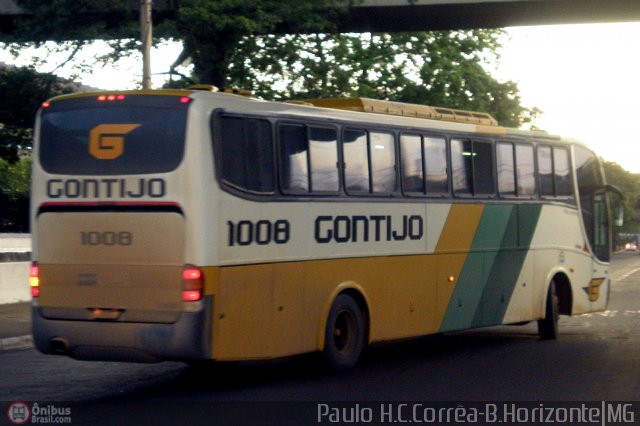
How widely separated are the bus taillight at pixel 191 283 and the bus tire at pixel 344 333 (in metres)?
2.45

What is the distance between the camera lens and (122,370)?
14.5 metres

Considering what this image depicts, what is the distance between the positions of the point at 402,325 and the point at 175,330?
4.30 metres

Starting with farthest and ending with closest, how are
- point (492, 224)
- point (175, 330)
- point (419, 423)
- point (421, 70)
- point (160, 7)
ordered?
point (421, 70)
point (160, 7)
point (492, 224)
point (175, 330)
point (419, 423)

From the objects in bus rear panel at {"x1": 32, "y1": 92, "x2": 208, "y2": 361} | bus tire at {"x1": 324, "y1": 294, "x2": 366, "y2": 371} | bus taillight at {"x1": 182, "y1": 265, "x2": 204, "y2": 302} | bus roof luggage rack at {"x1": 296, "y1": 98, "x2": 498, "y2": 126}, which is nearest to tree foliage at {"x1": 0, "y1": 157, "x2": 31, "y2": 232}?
bus roof luggage rack at {"x1": 296, "y1": 98, "x2": 498, "y2": 126}

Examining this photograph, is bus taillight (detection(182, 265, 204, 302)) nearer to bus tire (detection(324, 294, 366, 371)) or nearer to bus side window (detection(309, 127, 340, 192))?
bus side window (detection(309, 127, 340, 192))

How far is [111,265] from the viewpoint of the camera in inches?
480

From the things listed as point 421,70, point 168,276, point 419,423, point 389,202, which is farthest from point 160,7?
point 419,423

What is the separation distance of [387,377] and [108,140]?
4.11 m

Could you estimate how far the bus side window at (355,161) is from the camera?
47.2ft

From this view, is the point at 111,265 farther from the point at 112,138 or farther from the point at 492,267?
the point at 492,267

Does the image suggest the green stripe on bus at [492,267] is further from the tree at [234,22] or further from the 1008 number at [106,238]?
the tree at [234,22]

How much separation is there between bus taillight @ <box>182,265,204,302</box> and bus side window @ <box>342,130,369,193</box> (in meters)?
3.05

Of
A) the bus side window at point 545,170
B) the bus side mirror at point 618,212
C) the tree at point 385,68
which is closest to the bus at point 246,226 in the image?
the bus side window at point 545,170

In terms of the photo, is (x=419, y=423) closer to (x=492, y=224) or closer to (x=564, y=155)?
(x=492, y=224)
